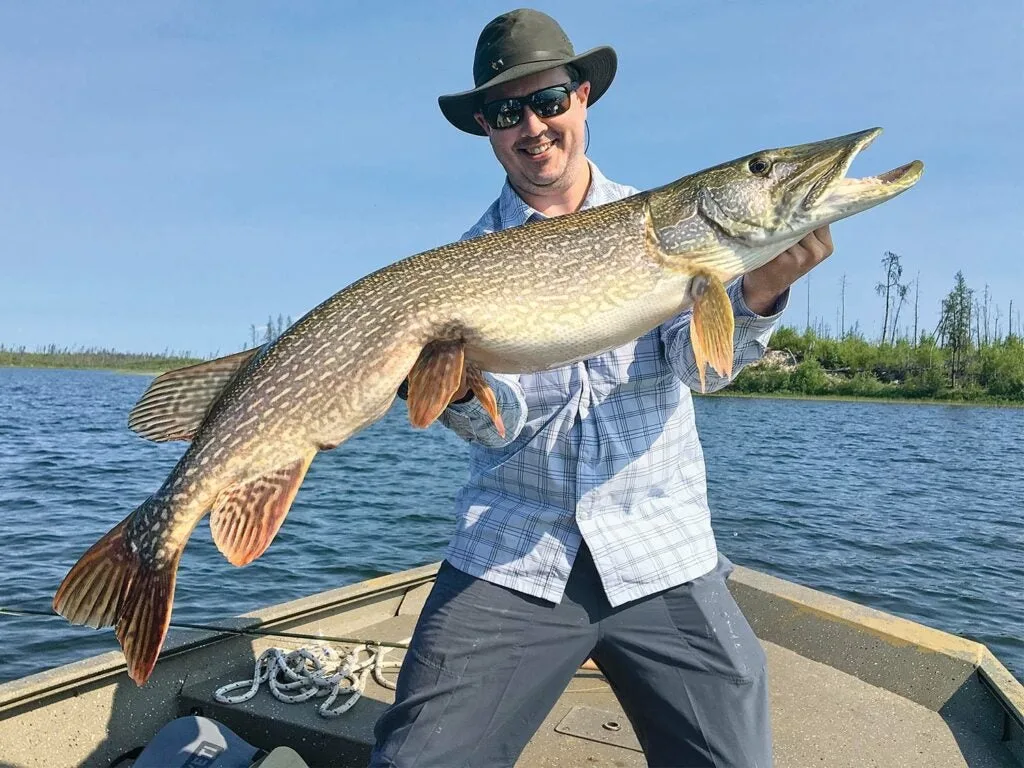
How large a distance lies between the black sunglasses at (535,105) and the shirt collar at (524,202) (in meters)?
0.24

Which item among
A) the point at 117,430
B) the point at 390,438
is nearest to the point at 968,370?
Result: the point at 390,438

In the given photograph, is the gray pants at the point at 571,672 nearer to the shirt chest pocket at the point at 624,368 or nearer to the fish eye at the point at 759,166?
the shirt chest pocket at the point at 624,368

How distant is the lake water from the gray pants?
534cm

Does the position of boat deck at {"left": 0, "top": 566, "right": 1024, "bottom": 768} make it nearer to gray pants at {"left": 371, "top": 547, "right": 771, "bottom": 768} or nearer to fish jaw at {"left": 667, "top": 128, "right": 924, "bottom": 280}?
gray pants at {"left": 371, "top": 547, "right": 771, "bottom": 768}

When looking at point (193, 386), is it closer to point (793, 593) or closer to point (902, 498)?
point (793, 593)

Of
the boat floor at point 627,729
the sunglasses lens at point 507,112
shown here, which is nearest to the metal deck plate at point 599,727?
the boat floor at point 627,729

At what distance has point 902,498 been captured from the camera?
52.5 feet

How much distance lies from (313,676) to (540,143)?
8.38ft

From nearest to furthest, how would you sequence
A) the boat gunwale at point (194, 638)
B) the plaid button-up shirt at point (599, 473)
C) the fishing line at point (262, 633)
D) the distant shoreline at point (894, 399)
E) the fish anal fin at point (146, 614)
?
the fish anal fin at point (146, 614) < the plaid button-up shirt at point (599, 473) < the boat gunwale at point (194, 638) < the fishing line at point (262, 633) < the distant shoreline at point (894, 399)

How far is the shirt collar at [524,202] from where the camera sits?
2.88 m

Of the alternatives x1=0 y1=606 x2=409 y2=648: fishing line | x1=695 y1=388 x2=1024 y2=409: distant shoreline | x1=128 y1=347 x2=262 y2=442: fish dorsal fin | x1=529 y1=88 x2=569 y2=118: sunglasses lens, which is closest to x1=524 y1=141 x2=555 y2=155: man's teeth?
x1=529 y1=88 x2=569 y2=118: sunglasses lens

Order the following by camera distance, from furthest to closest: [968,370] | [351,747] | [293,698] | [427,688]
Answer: [968,370] → [293,698] → [351,747] → [427,688]

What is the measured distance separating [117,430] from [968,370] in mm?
58790

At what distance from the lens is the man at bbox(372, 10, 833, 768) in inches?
90.4
